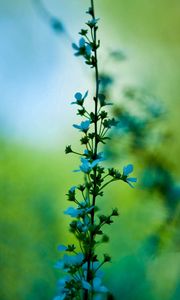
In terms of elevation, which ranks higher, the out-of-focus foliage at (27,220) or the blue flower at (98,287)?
the out-of-focus foliage at (27,220)

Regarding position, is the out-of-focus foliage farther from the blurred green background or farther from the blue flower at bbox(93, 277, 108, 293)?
the blue flower at bbox(93, 277, 108, 293)

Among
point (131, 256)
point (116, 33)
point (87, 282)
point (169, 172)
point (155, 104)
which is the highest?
point (116, 33)

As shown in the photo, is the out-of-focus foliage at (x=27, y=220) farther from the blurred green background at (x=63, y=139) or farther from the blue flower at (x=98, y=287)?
the blue flower at (x=98, y=287)

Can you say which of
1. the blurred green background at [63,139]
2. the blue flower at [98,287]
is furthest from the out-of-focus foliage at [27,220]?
the blue flower at [98,287]

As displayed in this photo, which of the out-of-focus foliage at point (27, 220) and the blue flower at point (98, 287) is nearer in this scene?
the blue flower at point (98, 287)

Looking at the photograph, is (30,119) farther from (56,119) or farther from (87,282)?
(87,282)

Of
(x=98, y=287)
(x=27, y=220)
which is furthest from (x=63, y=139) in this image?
(x=98, y=287)

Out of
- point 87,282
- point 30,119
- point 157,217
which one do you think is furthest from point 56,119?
point 87,282

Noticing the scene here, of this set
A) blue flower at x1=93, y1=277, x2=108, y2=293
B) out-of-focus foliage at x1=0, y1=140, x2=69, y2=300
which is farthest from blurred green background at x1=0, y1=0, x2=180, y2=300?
blue flower at x1=93, y1=277, x2=108, y2=293
